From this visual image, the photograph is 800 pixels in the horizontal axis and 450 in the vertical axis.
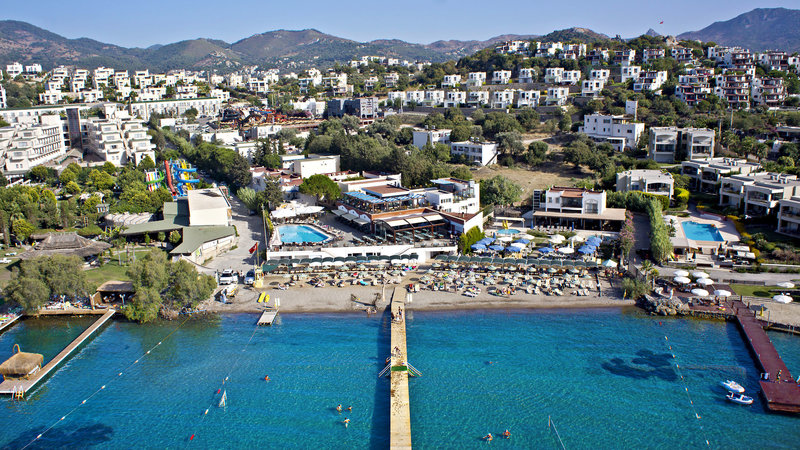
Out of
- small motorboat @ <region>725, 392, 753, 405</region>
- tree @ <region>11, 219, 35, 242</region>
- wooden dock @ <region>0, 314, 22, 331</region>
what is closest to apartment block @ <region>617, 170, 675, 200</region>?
small motorboat @ <region>725, 392, 753, 405</region>

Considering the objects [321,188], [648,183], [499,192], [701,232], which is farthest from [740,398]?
[321,188]

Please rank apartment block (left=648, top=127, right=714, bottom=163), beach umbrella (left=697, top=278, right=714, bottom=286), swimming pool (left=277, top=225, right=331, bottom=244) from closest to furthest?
beach umbrella (left=697, top=278, right=714, bottom=286) < swimming pool (left=277, top=225, right=331, bottom=244) < apartment block (left=648, top=127, right=714, bottom=163)

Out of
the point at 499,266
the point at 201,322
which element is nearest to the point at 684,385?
the point at 499,266

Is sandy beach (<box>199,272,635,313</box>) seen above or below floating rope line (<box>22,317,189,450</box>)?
above

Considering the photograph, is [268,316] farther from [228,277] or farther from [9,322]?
[9,322]

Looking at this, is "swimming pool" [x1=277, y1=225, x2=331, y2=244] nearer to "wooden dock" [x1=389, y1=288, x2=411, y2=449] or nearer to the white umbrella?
"wooden dock" [x1=389, y1=288, x2=411, y2=449]

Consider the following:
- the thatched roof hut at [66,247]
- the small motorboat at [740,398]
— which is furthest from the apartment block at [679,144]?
the thatched roof hut at [66,247]

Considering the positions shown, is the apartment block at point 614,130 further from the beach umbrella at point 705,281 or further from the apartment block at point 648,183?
the beach umbrella at point 705,281
